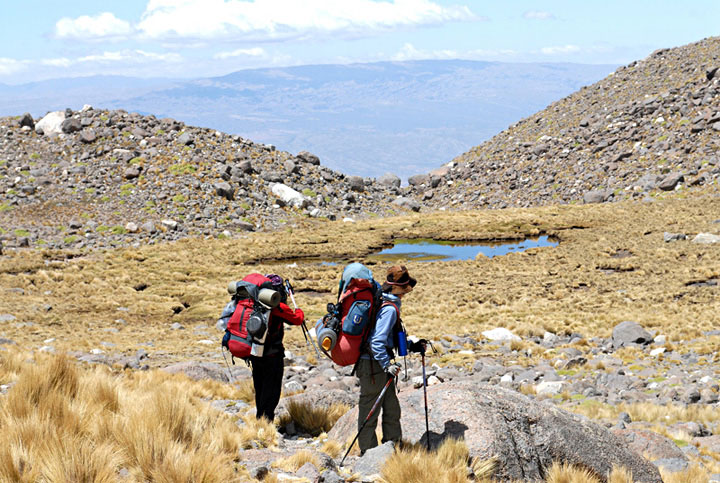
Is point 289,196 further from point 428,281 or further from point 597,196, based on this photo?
point 597,196

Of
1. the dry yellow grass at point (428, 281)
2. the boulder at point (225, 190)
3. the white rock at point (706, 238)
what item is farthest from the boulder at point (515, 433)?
the boulder at point (225, 190)

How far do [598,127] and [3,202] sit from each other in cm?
5263

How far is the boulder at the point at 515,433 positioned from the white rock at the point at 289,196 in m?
37.7

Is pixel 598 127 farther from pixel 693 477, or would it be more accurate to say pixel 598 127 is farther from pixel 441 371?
pixel 693 477

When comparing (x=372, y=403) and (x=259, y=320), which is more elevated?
(x=259, y=320)

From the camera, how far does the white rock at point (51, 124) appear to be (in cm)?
4862

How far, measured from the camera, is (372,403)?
6707mm

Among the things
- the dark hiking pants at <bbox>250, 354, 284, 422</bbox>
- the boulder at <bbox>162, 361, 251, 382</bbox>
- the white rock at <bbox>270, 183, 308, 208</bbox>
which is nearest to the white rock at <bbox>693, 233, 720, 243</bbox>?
the boulder at <bbox>162, 361, 251, 382</bbox>

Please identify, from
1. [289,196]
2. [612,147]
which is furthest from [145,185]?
[612,147]

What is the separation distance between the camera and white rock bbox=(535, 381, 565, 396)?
12069 millimetres

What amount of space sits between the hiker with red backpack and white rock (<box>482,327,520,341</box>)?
36.0 feet

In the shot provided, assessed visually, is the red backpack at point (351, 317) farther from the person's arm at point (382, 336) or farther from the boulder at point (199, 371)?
the boulder at point (199, 371)

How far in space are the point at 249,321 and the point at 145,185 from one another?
38160mm

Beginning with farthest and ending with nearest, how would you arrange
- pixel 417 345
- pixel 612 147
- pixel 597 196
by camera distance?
pixel 612 147
pixel 597 196
pixel 417 345
